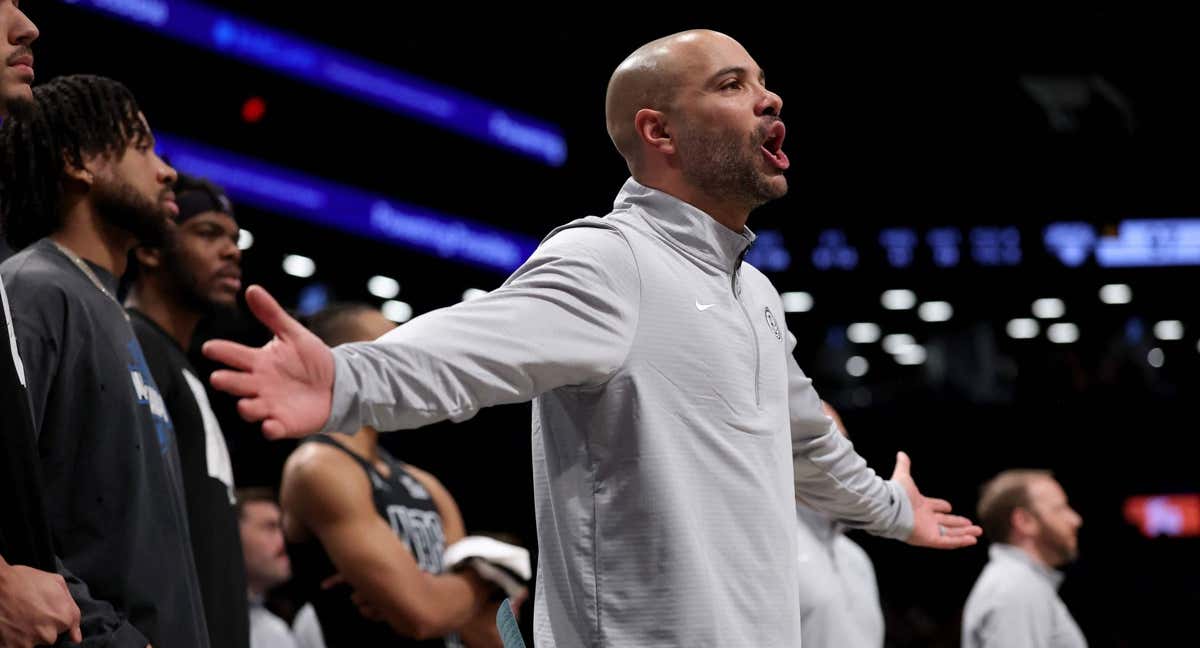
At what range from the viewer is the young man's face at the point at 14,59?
2.25m

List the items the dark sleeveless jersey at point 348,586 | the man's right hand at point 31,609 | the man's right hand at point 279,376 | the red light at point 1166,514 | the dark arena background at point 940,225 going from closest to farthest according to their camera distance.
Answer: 1. the man's right hand at point 279,376
2. the man's right hand at point 31,609
3. the dark sleeveless jersey at point 348,586
4. the dark arena background at point 940,225
5. the red light at point 1166,514

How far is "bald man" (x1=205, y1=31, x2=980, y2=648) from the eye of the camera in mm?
1935

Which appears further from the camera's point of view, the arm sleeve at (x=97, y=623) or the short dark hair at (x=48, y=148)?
the short dark hair at (x=48, y=148)

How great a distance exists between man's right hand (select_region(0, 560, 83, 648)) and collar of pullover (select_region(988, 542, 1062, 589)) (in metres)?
5.26

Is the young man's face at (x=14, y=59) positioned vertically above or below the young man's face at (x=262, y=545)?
above

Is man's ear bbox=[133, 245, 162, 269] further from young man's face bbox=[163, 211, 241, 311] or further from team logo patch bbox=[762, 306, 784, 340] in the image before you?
team logo patch bbox=[762, 306, 784, 340]

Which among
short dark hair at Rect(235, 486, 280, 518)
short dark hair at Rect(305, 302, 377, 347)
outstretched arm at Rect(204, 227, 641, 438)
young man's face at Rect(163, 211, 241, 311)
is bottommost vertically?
short dark hair at Rect(235, 486, 280, 518)

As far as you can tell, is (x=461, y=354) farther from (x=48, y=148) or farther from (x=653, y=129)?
(x=48, y=148)

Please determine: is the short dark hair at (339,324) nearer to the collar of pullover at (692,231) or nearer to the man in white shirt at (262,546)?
the collar of pullover at (692,231)

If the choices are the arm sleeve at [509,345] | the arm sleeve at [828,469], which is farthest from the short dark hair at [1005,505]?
the arm sleeve at [509,345]

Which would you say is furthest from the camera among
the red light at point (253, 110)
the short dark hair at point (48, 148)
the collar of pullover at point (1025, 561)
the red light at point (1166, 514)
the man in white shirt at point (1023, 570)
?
the red light at point (1166, 514)

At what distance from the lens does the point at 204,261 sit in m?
3.43

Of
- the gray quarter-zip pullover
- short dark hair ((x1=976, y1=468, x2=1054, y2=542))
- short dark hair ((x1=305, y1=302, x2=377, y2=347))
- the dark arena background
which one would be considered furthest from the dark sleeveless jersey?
the dark arena background

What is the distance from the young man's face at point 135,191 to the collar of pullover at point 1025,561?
470 centimetres
